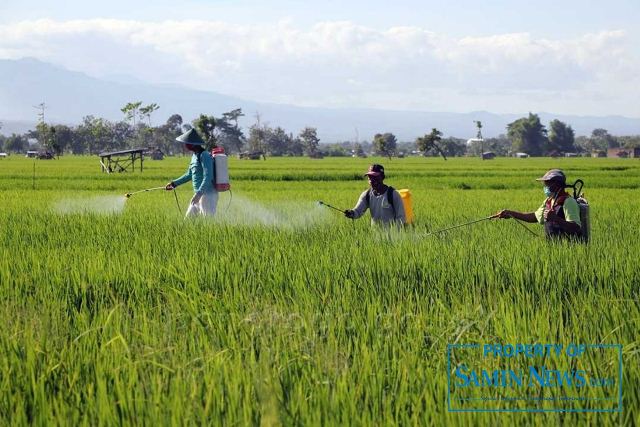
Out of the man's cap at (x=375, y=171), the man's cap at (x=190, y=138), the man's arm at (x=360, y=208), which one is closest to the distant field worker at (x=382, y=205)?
the man's arm at (x=360, y=208)

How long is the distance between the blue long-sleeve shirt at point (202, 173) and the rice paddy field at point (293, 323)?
1.05m

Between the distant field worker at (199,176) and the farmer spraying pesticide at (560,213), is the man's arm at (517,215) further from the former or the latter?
the distant field worker at (199,176)

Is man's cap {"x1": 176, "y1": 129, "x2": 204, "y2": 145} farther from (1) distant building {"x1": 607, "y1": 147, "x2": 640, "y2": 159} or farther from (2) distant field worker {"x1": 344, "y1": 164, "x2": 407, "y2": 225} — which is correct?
(1) distant building {"x1": 607, "y1": 147, "x2": 640, "y2": 159}

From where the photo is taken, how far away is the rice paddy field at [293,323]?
106 inches

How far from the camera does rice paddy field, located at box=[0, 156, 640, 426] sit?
8.80 feet

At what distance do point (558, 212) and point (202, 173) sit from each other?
4.00 meters

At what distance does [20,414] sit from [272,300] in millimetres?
2088

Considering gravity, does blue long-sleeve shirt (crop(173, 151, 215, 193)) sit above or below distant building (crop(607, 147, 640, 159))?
above

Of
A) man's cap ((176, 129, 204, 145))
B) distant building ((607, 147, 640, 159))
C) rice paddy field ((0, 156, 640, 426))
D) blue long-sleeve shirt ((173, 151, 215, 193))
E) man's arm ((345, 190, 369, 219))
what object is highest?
man's cap ((176, 129, 204, 145))

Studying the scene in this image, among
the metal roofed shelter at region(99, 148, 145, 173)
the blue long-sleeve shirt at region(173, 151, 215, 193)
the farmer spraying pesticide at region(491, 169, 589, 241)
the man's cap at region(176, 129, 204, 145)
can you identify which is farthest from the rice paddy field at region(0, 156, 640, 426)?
the metal roofed shelter at region(99, 148, 145, 173)

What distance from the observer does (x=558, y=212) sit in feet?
20.1

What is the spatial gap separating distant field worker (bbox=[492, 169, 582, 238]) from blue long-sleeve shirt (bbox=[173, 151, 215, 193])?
3509mm

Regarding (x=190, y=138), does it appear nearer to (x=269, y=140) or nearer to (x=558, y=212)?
(x=558, y=212)

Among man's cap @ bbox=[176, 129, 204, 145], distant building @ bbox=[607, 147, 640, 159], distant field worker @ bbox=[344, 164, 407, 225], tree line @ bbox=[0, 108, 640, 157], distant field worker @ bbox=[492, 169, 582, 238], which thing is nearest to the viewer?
distant field worker @ bbox=[492, 169, 582, 238]
